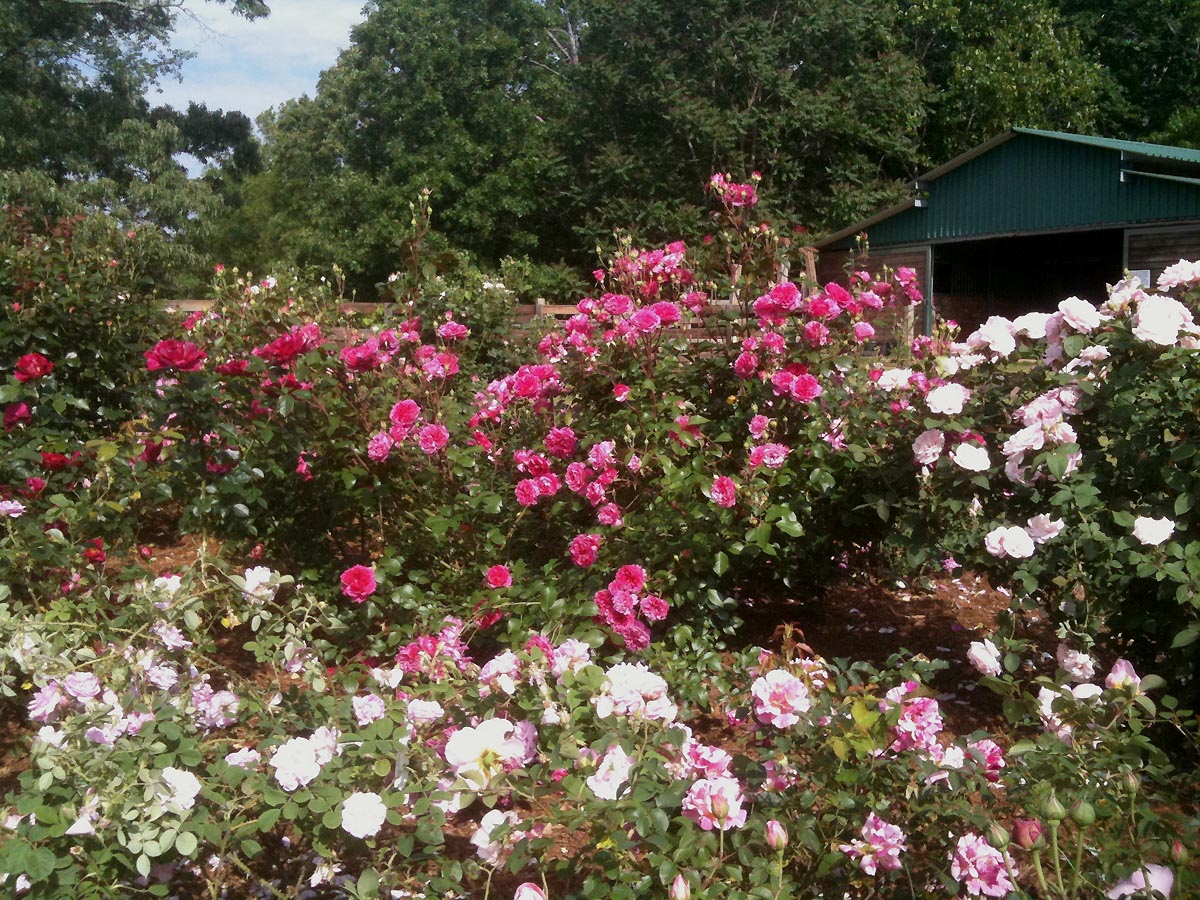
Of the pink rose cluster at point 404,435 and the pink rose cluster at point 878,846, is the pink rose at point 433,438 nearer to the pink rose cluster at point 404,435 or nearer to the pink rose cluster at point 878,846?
the pink rose cluster at point 404,435

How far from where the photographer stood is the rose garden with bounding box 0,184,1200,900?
5.78ft

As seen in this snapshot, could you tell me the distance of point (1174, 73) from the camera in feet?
85.1

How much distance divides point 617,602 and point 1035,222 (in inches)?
631

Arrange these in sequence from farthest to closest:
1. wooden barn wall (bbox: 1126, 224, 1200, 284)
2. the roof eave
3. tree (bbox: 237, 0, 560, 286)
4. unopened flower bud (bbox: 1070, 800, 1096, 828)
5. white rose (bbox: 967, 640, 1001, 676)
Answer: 1. tree (bbox: 237, 0, 560, 286)
2. the roof eave
3. wooden barn wall (bbox: 1126, 224, 1200, 284)
4. white rose (bbox: 967, 640, 1001, 676)
5. unopened flower bud (bbox: 1070, 800, 1096, 828)

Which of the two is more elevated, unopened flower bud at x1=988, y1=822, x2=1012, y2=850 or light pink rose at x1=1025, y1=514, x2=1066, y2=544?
light pink rose at x1=1025, y1=514, x2=1066, y2=544

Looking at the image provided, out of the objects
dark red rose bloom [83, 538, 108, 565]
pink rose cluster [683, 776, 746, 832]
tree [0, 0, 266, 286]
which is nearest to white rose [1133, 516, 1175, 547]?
pink rose cluster [683, 776, 746, 832]

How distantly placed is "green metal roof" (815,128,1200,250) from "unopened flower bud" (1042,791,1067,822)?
47.3ft

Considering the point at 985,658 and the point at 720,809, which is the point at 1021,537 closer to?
the point at 985,658

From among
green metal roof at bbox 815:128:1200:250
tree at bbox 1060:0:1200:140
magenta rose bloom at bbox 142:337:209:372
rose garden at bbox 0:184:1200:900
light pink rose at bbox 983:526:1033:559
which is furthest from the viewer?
tree at bbox 1060:0:1200:140

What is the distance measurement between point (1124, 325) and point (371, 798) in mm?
1894

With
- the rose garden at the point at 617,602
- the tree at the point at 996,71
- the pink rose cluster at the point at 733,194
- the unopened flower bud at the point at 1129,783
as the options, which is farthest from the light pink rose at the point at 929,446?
the tree at the point at 996,71

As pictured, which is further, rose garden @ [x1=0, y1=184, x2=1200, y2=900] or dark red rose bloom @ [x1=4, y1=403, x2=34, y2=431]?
dark red rose bloom @ [x1=4, y1=403, x2=34, y2=431]

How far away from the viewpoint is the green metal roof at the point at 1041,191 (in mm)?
15234

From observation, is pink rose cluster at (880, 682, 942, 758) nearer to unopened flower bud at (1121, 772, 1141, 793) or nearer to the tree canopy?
unopened flower bud at (1121, 772, 1141, 793)
